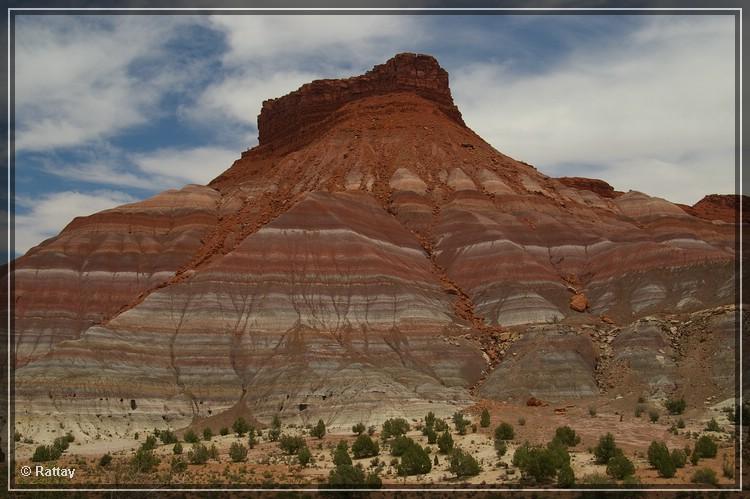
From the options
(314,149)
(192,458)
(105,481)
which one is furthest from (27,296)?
(105,481)

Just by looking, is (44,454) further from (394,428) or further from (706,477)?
(706,477)

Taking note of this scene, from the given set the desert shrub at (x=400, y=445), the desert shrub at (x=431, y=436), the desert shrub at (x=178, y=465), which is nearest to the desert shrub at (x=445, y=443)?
the desert shrub at (x=431, y=436)

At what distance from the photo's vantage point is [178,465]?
49.1 metres

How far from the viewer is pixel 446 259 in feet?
298

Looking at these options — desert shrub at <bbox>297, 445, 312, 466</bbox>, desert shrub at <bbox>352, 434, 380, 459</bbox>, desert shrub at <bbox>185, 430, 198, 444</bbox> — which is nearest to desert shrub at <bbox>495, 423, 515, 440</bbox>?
desert shrub at <bbox>352, 434, 380, 459</bbox>

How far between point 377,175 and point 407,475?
63092 mm

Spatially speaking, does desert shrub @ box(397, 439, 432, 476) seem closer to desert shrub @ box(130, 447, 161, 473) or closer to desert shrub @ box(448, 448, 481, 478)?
desert shrub @ box(448, 448, 481, 478)

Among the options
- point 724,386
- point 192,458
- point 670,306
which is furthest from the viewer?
point 670,306

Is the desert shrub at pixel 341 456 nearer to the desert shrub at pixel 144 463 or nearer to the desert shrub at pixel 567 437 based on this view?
the desert shrub at pixel 144 463

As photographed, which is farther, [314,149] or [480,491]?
[314,149]

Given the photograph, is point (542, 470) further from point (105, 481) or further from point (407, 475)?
point (105, 481)

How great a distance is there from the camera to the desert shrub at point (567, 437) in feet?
165

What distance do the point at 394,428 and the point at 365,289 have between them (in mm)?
25359

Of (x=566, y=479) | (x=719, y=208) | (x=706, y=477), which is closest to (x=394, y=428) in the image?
(x=566, y=479)
